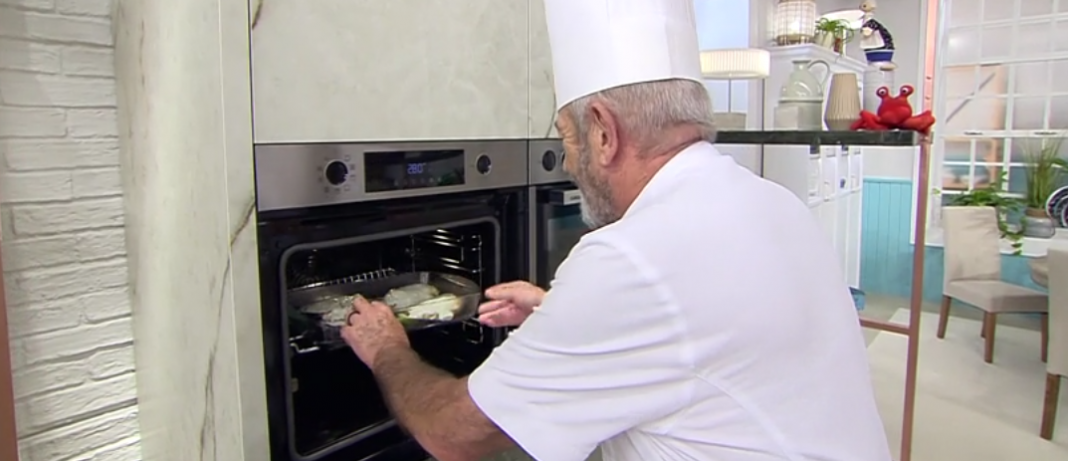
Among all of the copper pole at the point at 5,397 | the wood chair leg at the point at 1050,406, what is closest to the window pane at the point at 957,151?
the wood chair leg at the point at 1050,406

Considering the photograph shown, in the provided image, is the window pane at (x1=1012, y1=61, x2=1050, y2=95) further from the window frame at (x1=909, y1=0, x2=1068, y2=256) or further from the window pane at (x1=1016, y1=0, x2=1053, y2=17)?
the window pane at (x1=1016, y1=0, x2=1053, y2=17)

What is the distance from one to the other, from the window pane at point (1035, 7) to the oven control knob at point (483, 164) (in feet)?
16.3

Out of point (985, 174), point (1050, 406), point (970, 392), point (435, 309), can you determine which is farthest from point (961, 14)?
point (435, 309)

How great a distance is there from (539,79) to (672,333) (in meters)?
0.78

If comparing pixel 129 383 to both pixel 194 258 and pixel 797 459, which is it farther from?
pixel 797 459

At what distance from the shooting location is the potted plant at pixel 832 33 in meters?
4.09

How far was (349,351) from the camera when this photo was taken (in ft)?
4.67

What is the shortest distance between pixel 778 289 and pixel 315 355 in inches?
34.5

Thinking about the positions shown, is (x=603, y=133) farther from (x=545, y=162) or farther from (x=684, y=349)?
(x=545, y=162)

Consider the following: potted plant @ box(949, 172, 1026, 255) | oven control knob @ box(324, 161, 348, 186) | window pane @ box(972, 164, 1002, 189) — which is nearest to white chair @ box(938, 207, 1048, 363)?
potted plant @ box(949, 172, 1026, 255)

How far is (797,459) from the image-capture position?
0.85 metres

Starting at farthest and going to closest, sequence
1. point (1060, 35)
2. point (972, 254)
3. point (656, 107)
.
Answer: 1. point (1060, 35)
2. point (972, 254)
3. point (656, 107)

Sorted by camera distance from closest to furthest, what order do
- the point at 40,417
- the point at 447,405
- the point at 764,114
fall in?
the point at 447,405 < the point at 40,417 < the point at 764,114

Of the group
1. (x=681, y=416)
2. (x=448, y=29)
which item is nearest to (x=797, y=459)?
(x=681, y=416)
